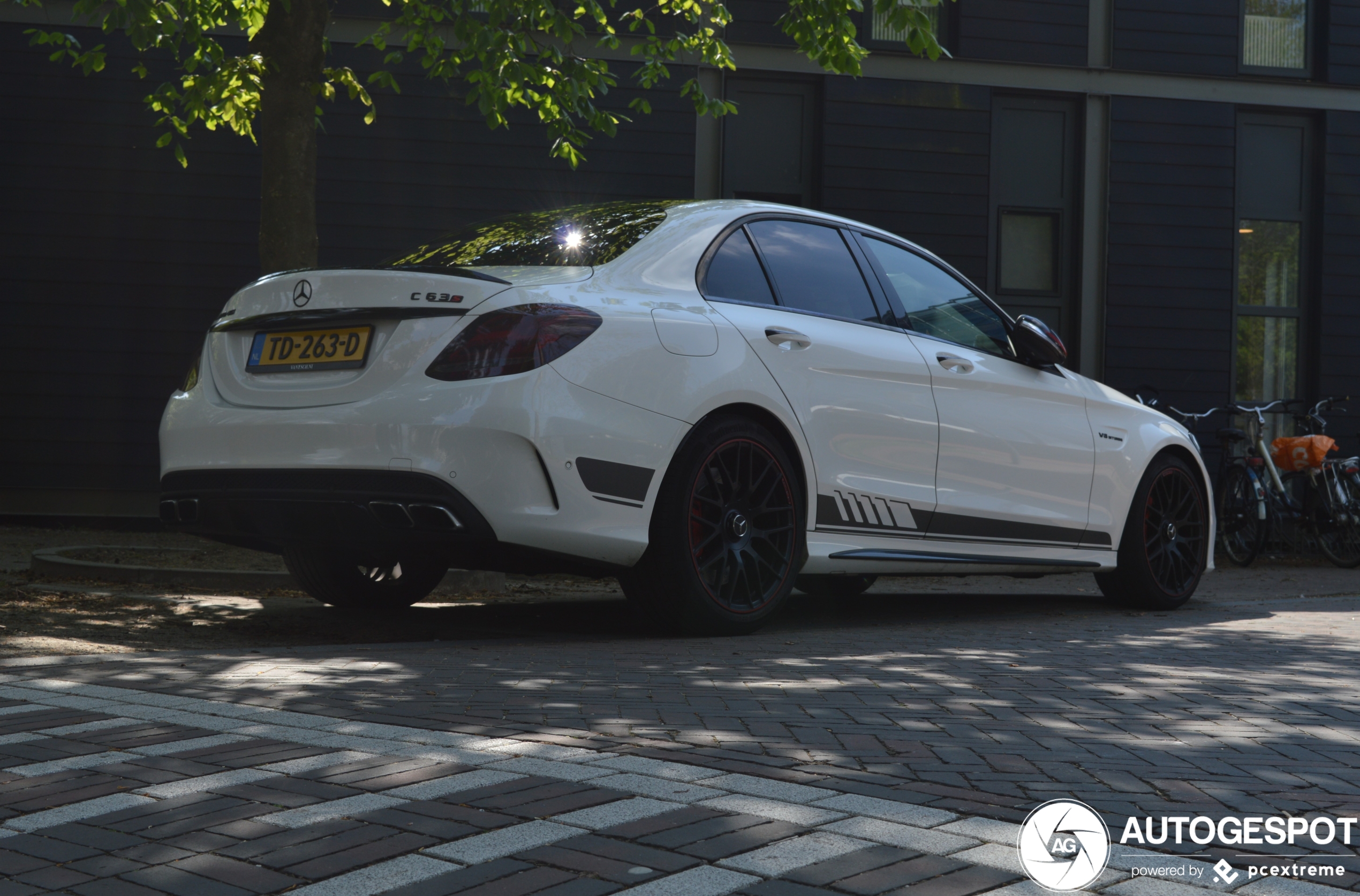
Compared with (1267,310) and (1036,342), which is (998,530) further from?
(1267,310)

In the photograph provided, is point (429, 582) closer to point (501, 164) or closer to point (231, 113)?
point (231, 113)

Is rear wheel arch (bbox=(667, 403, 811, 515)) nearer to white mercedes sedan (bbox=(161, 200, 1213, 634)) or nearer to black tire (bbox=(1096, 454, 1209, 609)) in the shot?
white mercedes sedan (bbox=(161, 200, 1213, 634))

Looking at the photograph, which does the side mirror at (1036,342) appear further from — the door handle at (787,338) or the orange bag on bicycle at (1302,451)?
the orange bag on bicycle at (1302,451)

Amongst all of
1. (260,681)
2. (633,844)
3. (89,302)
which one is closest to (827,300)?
(260,681)

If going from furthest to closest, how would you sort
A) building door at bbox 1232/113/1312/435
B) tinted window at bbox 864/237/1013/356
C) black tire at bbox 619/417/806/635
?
building door at bbox 1232/113/1312/435 → tinted window at bbox 864/237/1013/356 → black tire at bbox 619/417/806/635

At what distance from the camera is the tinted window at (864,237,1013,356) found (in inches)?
244

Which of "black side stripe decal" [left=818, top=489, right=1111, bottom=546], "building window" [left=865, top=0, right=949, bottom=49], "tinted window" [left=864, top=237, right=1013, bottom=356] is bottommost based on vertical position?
"black side stripe decal" [left=818, top=489, right=1111, bottom=546]

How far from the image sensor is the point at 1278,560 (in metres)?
12.6

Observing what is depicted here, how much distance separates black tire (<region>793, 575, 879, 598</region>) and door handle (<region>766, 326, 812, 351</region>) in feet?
8.38

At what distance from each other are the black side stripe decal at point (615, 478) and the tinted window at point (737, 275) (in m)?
0.85

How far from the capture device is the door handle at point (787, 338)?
5.33 meters

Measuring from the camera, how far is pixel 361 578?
6191mm

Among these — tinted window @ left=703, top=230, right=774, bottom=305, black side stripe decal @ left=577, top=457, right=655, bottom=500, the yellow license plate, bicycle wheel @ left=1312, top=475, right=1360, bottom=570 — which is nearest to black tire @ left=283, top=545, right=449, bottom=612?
the yellow license plate
